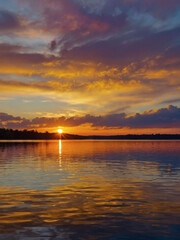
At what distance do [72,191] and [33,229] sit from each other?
11.4m

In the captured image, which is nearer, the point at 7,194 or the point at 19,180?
the point at 7,194

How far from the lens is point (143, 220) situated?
55.4ft

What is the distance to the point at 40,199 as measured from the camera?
74.4 feet

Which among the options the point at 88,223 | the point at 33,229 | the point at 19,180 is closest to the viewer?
the point at 33,229

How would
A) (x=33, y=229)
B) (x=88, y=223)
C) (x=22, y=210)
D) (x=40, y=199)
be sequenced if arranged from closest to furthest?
(x=33, y=229)
(x=88, y=223)
(x=22, y=210)
(x=40, y=199)

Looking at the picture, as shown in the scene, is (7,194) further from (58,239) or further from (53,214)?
(58,239)

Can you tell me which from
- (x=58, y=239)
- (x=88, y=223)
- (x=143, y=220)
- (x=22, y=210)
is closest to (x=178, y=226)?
(x=143, y=220)

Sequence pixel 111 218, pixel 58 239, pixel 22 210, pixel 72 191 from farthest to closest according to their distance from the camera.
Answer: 1. pixel 72 191
2. pixel 22 210
3. pixel 111 218
4. pixel 58 239

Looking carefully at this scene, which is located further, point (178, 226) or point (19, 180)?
point (19, 180)

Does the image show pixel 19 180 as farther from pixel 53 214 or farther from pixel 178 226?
pixel 178 226

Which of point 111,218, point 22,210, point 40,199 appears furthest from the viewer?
point 40,199

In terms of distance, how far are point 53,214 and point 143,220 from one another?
6100 mm

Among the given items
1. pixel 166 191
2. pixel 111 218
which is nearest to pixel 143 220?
pixel 111 218

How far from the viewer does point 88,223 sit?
16.2 m
